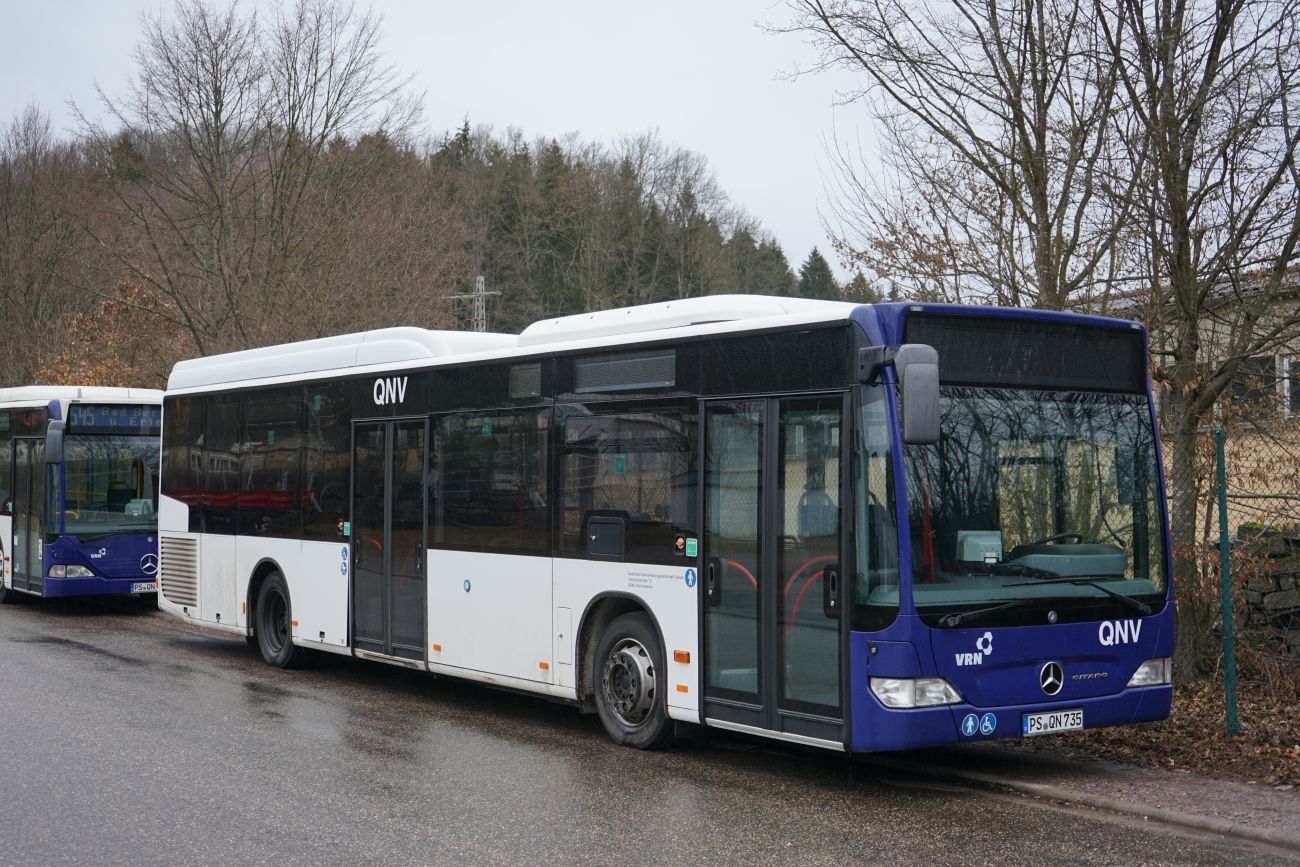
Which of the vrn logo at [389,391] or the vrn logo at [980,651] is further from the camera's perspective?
the vrn logo at [389,391]

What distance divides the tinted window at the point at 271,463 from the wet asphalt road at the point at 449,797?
241 cm

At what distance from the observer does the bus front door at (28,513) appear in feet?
65.1

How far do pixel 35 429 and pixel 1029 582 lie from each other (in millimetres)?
15933

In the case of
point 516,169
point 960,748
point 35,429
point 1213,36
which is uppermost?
point 516,169

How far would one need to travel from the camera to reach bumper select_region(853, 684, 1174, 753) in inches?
312

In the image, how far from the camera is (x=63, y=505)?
64.0ft

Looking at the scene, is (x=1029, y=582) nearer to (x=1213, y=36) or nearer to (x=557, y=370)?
(x=557, y=370)

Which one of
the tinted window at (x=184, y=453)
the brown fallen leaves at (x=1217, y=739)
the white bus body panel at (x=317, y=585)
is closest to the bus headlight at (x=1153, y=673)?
the brown fallen leaves at (x=1217, y=739)

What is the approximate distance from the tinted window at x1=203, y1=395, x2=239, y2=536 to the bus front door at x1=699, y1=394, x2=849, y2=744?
7552 millimetres

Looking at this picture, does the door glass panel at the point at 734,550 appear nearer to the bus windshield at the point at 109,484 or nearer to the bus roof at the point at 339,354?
the bus roof at the point at 339,354

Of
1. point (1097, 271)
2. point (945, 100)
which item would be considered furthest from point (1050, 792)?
point (945, 100)

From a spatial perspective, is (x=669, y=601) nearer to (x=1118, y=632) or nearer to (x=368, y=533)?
(x=1118, y=632)

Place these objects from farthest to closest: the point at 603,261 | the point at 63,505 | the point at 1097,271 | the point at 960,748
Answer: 1. the point at 603,261
2. the point at 63,505
3. the point at 1097,271
4. the point at 960,748

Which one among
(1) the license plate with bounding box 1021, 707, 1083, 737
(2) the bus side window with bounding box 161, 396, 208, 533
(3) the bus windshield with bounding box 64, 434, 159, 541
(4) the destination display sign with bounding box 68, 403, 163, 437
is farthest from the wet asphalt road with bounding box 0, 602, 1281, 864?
(4) the destination display sign with bounding box 68, 403, 163, 437
